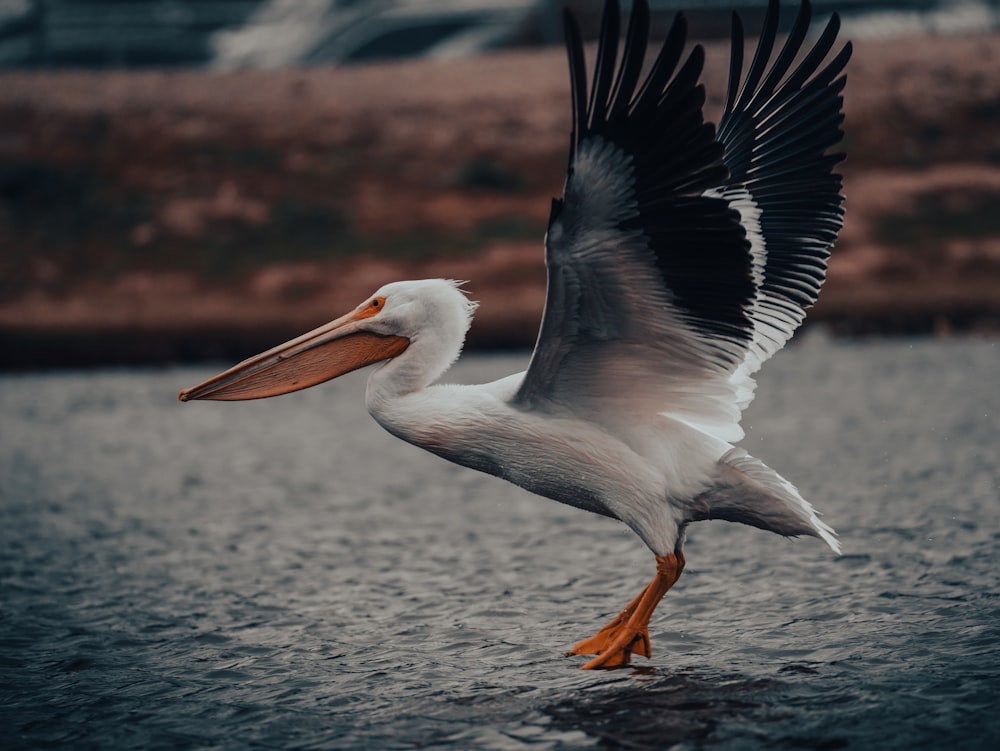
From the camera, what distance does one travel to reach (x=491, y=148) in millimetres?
26953

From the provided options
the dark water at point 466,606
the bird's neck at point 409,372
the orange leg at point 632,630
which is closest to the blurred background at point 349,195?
the dark water at point 466,606

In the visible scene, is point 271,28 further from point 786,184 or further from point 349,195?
point 786,184

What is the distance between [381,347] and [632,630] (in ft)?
5.04

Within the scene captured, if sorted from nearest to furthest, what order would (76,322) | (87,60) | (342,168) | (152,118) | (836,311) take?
1. (836,311)
2. (76,322)
3. (342,168)
4. (152,118)
5. (87,60)

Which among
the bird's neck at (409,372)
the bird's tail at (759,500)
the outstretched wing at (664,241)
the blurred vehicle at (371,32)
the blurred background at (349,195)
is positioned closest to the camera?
the outstretched wing at (664,241)

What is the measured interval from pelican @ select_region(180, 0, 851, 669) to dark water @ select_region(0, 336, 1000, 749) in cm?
54

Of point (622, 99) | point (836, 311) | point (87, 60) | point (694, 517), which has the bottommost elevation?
point (836, 311)

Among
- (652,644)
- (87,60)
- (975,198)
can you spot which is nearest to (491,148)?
(975,198)

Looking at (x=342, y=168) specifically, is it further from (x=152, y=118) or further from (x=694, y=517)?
(x=694, y=517)

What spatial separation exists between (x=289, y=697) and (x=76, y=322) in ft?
56.2

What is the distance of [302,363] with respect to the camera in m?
5.45

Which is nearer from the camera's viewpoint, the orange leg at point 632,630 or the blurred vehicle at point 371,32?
the orange leg at point 632,630

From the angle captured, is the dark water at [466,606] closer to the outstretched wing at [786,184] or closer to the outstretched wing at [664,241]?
the outstretched wing at [664,241]

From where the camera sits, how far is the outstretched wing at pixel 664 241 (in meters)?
4.35
